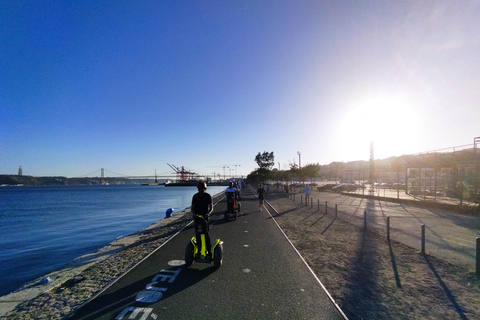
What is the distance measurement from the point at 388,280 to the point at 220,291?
3.63 meters

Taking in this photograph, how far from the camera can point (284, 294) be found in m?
4.95

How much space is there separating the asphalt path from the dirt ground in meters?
0.51

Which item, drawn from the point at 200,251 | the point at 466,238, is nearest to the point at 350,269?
the point at 200,251

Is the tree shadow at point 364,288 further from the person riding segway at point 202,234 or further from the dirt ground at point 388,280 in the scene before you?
the person riding segway at point 202,234

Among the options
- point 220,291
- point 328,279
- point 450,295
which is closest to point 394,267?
point 450,295

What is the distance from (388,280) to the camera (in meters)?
5.79

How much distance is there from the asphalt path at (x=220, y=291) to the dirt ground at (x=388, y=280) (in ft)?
1.67

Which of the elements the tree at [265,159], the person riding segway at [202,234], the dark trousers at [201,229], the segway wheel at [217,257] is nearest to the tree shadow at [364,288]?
the segway wheel at [217,257]

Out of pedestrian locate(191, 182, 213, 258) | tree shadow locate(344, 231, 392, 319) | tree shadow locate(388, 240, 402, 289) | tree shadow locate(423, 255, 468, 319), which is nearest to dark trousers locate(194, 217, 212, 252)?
pedestrian locate(191, 182, 213, 258)

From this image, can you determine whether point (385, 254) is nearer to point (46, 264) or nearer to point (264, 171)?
point (46, 264)

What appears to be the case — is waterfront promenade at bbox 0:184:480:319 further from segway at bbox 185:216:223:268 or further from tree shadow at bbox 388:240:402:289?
segway at bbox 185:216:223:268

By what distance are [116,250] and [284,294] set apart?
23.8 feet

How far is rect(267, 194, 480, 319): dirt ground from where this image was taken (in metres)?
4.45

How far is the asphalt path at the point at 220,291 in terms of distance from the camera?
13.9 feet
